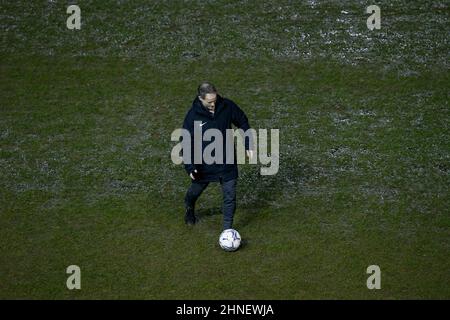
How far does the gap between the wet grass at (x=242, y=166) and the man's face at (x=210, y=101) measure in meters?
2.17

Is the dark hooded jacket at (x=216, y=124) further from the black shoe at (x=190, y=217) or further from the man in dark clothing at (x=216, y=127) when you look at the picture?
the black shoe at (x=190, y=217)

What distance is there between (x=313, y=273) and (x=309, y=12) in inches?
382

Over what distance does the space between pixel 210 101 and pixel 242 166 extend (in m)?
3.04

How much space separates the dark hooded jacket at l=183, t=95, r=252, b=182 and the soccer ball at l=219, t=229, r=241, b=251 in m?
0.84

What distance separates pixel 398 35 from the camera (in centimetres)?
1766

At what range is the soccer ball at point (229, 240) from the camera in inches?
436

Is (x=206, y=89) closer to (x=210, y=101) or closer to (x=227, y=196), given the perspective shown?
(x=210, y=101)

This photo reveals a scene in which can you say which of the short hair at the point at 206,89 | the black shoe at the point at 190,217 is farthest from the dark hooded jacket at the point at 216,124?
the black shoe at the point at 190,217

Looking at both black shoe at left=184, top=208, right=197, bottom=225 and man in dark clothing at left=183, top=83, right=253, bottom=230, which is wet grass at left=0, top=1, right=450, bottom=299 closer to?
black shoe at left=184, top=208, right=197, bottom=225

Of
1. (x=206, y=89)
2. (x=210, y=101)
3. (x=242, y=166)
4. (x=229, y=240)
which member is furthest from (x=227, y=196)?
(x=242, y=166)

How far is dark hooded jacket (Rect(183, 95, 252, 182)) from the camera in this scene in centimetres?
1089

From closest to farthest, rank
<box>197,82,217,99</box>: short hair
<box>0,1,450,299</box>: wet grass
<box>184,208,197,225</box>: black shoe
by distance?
1. <box>197,82,217,99</box>: short hair
2. <box>0,1,450,299</box>: wet grass
3. <box>184,208,197,225</box>: black shoe

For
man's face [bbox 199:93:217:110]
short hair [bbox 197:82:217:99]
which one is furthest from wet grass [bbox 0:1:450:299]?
short hair [bbox 197:82:217:99]

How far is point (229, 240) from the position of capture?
11078 mm
